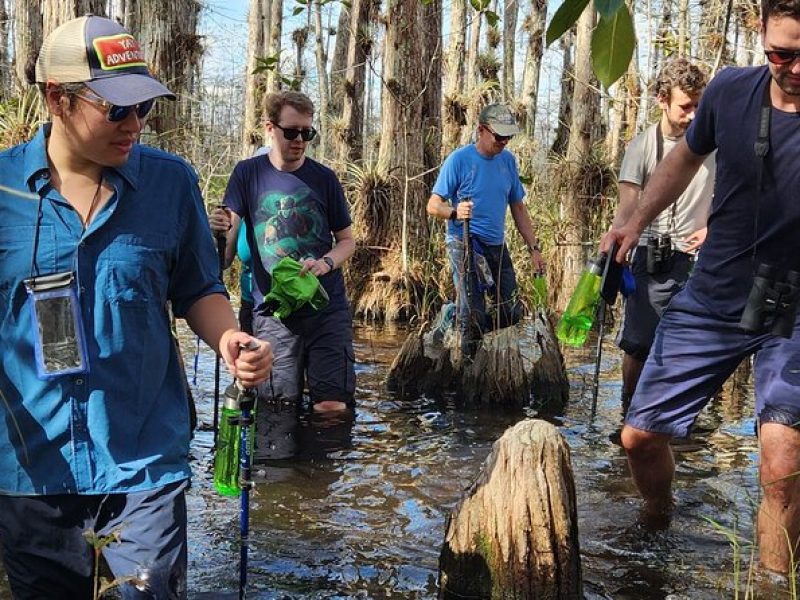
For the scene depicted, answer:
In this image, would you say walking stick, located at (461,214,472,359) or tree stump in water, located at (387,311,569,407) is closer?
tree stump in water, located at (387,311,569,407)

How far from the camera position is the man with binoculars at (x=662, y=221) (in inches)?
237

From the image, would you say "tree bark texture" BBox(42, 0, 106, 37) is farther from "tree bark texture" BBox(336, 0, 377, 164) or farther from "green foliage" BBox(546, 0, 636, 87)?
"tree bark texture" BBox(336, 0, 377, 164)

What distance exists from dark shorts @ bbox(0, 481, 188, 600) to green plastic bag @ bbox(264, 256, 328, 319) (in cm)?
348

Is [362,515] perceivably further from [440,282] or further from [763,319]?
[440,282]

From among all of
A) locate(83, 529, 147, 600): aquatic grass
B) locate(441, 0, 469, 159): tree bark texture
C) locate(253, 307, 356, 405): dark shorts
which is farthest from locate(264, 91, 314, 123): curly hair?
locate(441, 0, 469, 159): tree bark texture

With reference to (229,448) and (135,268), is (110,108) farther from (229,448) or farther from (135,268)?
(229,448)

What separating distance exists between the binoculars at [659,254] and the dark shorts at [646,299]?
4 cm

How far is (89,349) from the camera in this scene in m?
2.56

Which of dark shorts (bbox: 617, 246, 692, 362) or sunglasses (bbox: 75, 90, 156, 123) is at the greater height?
sunglasses (bbox: 75, 90, 156, 123)

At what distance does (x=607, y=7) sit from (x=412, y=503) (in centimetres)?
403

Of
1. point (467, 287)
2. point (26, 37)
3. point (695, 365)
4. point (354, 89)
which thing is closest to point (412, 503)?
point (695, 365)

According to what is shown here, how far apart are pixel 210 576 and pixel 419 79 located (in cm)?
916

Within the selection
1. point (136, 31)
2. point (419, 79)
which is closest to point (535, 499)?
point (136, 31)

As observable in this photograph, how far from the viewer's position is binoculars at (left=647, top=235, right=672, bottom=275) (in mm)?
6191
